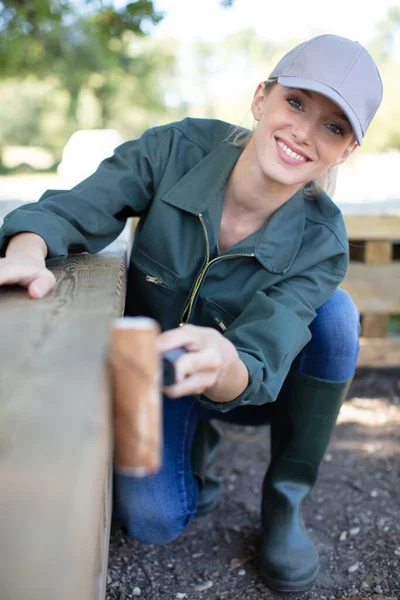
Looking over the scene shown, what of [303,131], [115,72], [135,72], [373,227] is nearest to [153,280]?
[303,131]

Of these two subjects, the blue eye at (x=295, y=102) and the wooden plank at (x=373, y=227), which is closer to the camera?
the blue eye at (x=295, y=102)

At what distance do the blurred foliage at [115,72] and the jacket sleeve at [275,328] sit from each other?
58 cm

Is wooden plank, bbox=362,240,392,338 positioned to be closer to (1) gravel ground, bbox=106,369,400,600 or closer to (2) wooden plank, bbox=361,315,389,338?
(2) wooden plank, bbox=361,315,389,338

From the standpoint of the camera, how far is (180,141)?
1.92 meters

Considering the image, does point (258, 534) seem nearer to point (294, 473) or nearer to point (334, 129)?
point (294, 473)

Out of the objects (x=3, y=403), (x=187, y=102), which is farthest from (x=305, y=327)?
(x=187, y=102)

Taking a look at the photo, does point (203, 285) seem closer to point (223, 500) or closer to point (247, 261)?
point (247, 261)

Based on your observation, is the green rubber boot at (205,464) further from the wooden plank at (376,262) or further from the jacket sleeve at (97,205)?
the wooden plank at (376,262)

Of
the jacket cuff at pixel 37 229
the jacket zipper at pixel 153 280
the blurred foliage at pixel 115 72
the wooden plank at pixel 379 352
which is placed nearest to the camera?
the jacket cuff at pixel 37 229

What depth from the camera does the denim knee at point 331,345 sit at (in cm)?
192

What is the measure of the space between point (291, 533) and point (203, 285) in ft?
2.48

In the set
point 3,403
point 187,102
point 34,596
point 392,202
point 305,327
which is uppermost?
point 3,403

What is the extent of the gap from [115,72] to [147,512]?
18.4 meters

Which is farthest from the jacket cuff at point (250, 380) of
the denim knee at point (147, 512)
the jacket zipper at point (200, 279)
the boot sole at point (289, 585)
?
the boot sole at point (289, 585)
